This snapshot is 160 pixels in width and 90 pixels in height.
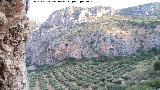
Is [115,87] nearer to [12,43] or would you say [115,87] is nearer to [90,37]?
[12,43]

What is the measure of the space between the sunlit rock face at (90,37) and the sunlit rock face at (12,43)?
5052 cm

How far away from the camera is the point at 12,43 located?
400 cm

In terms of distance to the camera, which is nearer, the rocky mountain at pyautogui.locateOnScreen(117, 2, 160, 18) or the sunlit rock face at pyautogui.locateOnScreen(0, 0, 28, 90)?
the sunlit rock face at pyautogui.locateOnScreen(0, 0, 28, 90)

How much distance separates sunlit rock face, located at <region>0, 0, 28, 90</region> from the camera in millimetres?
3812

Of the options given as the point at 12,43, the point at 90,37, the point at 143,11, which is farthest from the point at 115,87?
the point at 143,11

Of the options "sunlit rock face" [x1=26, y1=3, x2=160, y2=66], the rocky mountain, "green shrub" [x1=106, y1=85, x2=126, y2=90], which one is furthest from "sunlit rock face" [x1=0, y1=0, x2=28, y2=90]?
the rocky mountain

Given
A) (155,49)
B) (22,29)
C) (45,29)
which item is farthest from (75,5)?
(22,29)

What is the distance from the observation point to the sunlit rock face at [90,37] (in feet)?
191

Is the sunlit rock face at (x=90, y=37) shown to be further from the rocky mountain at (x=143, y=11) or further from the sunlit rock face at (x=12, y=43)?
the sunlit rock face at (x=12, y=43)

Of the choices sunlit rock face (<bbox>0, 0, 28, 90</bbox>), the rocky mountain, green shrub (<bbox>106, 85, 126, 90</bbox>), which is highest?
the rocky mountain

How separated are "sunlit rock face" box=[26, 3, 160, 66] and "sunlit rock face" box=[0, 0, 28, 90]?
1989 inches

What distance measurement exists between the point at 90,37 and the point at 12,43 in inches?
2268

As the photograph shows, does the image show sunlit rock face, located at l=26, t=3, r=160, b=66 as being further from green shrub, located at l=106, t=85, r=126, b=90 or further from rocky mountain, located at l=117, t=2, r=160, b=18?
green shrub, located at l=106, t=85, r=126, b=90

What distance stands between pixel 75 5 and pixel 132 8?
38.3 ft
